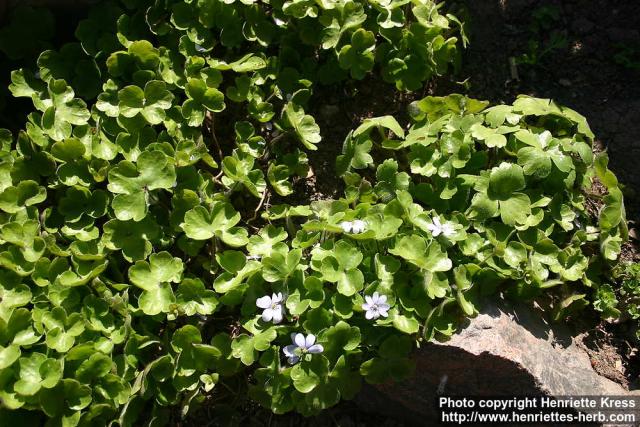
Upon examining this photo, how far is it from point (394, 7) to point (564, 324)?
160 cm

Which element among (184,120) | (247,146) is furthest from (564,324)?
(184,120)

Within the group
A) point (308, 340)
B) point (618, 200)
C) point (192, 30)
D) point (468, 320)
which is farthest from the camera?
point (192, 30)

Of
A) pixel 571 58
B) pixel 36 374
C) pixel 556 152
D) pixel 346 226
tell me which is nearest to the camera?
pixel 36 374

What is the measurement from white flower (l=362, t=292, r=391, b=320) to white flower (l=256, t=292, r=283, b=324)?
318 mm

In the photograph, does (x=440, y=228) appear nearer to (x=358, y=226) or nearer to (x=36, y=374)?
(x=358, y=226)

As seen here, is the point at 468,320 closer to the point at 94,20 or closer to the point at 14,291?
the point at 14,291

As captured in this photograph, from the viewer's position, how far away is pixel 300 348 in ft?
8.33

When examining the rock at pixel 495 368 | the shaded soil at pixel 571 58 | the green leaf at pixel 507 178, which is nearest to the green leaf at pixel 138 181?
the rock at pixel 495 368

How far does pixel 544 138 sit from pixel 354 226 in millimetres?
896

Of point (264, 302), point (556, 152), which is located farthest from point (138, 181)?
point (556, 152)

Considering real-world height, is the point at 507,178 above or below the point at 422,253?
above

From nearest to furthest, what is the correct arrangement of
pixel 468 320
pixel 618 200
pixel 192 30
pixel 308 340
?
1. pixel 308 340
2. pixel 468 320
3. pixel 618 200
4. pixel 192 30

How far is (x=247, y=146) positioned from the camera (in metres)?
3.09

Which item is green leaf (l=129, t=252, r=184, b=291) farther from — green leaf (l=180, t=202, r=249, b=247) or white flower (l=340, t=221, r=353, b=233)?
white flower (l=340, t=221, r=353, b=233)
